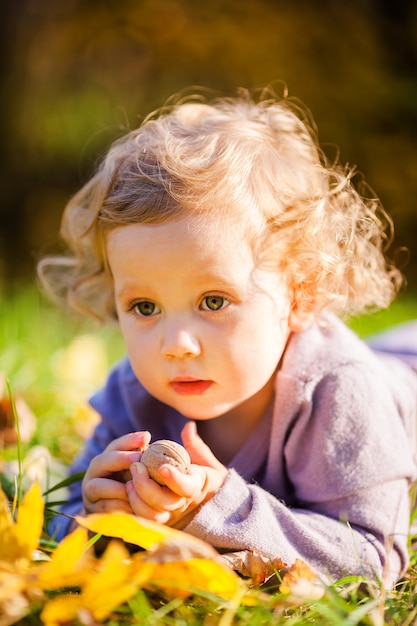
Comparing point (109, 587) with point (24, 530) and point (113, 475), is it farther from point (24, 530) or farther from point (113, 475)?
point (113, 475)

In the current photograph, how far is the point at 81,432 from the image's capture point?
2.31 meters

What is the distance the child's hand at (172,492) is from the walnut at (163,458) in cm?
1

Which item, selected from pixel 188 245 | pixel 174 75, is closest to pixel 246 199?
pixel 188 245

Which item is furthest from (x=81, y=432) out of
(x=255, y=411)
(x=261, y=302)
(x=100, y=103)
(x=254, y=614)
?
(x=100, y=103)

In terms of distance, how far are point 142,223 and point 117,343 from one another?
2.13 m

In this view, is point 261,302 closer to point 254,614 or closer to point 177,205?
point 177,205

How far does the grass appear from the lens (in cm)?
109

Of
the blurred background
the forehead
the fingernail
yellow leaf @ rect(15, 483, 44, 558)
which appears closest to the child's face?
the forehead

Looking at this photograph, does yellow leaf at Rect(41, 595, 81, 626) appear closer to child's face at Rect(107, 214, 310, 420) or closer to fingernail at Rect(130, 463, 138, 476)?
fingernail at Rect(130, 463, 138, 476)

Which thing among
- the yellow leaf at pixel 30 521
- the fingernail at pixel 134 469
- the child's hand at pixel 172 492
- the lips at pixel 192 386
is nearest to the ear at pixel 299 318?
the lips at pixel 192 386

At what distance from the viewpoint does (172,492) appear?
132cm

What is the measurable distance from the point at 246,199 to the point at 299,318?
30 cm

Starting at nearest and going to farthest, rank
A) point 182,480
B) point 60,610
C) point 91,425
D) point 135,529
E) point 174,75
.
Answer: point 60,610 < point 135,529 < point 182,480 < point 91,425 < point 174,75

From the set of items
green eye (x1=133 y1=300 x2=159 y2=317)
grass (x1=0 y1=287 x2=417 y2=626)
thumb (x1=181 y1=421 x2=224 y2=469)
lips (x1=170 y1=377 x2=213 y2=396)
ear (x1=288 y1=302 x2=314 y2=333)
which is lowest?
grass (x1=0 y1=287 x2=417 y2=626)
